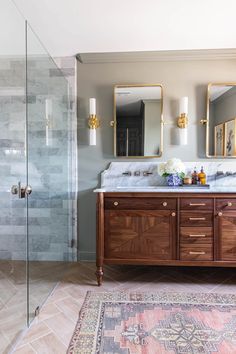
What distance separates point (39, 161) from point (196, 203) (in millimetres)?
1452

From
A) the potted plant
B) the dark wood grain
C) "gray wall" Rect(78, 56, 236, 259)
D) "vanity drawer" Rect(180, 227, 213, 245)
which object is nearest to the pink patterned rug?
"vanity drawer" Rect(180, 227, 213, 245)

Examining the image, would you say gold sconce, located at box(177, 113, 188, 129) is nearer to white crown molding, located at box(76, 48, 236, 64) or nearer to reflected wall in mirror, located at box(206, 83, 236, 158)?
reflected wall in mirror, located at box(206, 83, 236, 158)

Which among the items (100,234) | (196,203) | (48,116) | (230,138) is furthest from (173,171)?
(48,116)

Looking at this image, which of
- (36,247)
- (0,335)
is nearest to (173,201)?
(36,247)

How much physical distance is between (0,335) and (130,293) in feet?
3.45

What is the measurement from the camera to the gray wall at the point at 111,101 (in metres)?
2.72

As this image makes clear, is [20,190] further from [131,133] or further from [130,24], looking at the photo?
[130,24]

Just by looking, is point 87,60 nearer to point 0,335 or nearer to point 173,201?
point 173,201

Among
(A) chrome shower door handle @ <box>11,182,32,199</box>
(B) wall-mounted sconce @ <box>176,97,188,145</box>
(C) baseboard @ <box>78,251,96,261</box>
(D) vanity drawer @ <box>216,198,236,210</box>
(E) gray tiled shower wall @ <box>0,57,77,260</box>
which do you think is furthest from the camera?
(C) baseboard @ <box>78,251,96,261</box>

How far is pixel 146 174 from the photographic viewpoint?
9.09ft

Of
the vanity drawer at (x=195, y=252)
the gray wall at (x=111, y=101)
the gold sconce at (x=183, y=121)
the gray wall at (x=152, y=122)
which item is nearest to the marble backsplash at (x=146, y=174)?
the gray wall at (x=111, y=101)

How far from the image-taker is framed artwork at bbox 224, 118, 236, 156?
2.66 metres

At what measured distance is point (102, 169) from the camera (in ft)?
9.28

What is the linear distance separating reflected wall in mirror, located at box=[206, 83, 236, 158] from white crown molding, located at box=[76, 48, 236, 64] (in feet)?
1.04
